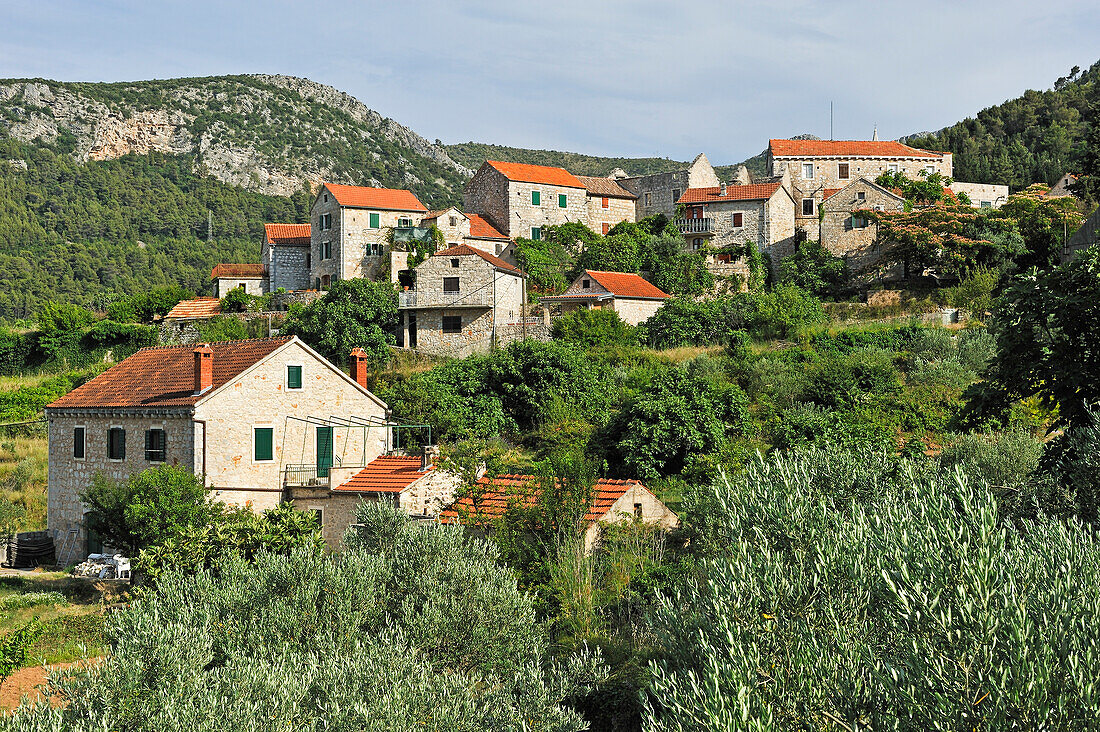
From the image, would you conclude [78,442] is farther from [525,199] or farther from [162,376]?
[525,199]

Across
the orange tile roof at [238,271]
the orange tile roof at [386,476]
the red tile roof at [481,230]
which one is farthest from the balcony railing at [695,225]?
the orange tile roof at [386,476]

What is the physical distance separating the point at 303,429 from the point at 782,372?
57.7 ft

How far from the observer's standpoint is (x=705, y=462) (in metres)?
25.2

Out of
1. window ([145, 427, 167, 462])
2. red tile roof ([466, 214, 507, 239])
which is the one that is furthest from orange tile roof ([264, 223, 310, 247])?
window ([145, 427, 167, 462])

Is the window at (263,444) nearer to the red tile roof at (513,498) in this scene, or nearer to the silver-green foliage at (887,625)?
the red tile roof at (513,498)

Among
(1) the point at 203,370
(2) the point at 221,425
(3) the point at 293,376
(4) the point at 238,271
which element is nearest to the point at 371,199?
(4) the point at 238,271

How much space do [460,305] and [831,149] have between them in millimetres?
33604

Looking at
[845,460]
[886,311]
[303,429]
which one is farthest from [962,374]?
[303,429]

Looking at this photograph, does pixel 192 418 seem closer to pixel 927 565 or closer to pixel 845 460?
pixel 845 460

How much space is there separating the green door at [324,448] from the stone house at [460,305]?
1654 centimetres

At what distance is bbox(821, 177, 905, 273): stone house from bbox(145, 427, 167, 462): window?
127ft

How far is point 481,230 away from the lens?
53250 mm

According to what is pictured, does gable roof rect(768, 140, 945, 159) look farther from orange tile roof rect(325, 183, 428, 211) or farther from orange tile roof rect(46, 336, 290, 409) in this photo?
orange tile roof rect(46, 336, 290, 409)

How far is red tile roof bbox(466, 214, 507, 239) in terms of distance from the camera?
52.5 metres
